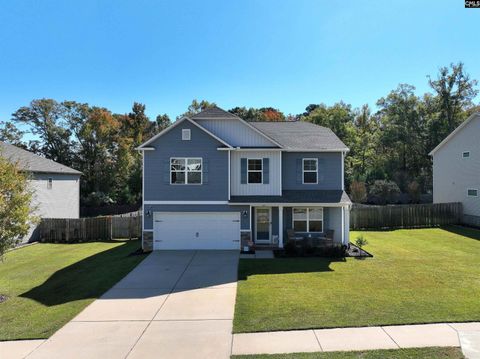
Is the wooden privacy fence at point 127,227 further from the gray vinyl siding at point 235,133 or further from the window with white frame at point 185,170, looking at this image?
the gray vinyl siding at point 235,133

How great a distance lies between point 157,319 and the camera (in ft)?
28.3

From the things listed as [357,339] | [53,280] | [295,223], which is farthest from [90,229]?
[357,339]

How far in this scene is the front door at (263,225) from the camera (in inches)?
699

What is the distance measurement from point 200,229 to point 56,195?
1445 cm

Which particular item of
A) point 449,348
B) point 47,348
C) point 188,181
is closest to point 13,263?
point 188,181

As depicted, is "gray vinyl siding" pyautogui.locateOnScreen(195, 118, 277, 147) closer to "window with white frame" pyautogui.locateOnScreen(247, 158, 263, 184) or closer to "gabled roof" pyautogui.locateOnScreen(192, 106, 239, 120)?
"gabled roof" pyautogui.locateOnScreen(192, 106, 239, 120)

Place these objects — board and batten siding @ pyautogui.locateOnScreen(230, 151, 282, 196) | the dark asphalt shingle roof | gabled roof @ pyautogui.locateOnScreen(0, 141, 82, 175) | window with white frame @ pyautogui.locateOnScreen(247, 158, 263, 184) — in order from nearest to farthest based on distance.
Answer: the dark asphalt shingle roof, board and batten siding @ pyautogui.locateOnScreen(230, 151, 282, 196), window with white frame @ pyautogui.locateOnScreen(247, 158, 263, 184), gabled roof @ pyautogui.locateOnScreen(0, 141, 82, 175)

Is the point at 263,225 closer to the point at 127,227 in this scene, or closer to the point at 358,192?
the point at 127,227

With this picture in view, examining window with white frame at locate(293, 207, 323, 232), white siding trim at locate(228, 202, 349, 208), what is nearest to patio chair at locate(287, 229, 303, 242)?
window with white frame at locate(293, 207, 323, 232)

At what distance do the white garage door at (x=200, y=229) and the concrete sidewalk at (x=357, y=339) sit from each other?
31.6 feet

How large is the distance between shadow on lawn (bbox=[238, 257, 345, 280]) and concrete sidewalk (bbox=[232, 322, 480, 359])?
498cm

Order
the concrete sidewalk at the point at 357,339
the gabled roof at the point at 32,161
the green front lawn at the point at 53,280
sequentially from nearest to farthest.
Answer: the concrete sidewalk at the point at 357,339
the green front lawn at the point at 53,280
the gabled roof at the point at 32,161

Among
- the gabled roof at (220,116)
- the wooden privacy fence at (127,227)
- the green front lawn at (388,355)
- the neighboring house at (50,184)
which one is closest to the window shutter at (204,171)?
the gabled roof at (220,116)

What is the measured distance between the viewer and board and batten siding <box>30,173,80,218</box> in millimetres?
22953
